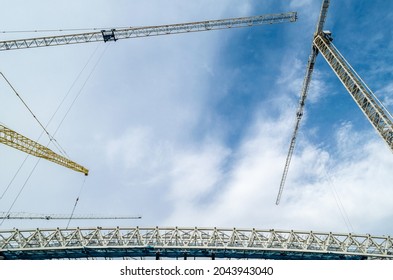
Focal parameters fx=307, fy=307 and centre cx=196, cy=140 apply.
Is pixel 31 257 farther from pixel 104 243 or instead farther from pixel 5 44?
pixel 5 44

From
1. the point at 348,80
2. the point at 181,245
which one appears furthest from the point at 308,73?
the point at 181,245

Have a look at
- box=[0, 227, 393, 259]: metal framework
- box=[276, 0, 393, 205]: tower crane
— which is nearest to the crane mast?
box=[276, 0, 393, 205]: tower crane

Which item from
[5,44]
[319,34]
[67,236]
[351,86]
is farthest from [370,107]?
[5,44]

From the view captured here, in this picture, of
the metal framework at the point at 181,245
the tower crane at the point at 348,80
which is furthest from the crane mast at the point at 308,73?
the metal framework at the point at 181,245

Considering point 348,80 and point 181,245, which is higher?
point 348,80

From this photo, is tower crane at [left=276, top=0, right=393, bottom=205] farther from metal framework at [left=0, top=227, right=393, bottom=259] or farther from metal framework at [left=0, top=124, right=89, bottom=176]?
metal framework at [left=0, top=124, right=89, bottom=176]

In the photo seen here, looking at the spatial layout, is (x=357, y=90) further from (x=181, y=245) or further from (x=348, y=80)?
(x=181, y=245)

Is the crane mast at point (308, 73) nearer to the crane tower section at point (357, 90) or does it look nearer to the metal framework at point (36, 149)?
the crane tower section at point (357, 90)

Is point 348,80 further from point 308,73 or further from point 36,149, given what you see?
point 36,149

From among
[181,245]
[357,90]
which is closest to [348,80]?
[357,90]

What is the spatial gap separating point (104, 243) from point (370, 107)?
4207cm

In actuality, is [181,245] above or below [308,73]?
below
